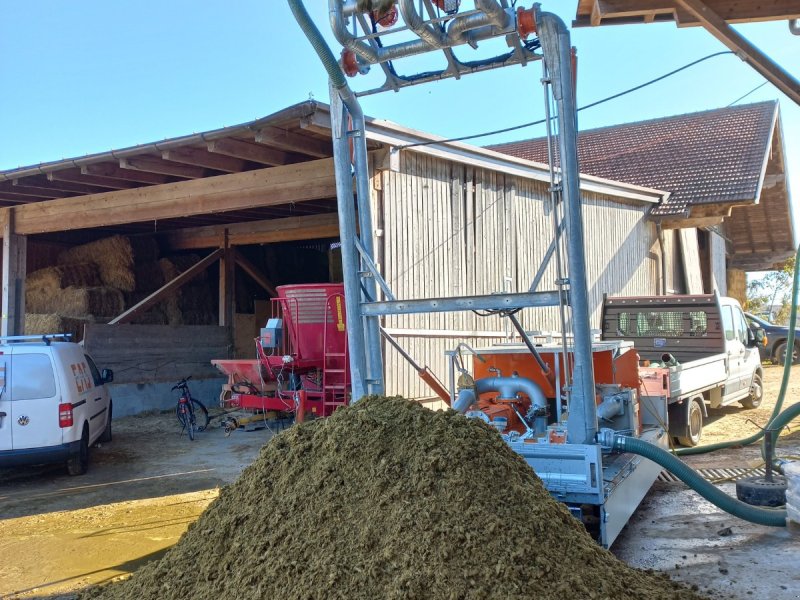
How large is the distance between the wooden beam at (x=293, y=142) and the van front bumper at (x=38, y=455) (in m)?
4.54

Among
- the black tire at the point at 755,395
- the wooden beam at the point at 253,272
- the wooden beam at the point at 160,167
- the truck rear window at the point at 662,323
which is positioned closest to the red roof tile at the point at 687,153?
the black tire at the point at 755,395

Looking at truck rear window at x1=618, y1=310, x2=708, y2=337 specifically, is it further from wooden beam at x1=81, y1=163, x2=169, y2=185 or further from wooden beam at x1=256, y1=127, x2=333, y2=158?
wooden beam at x1=81, y1=163, x2=169, y2=185

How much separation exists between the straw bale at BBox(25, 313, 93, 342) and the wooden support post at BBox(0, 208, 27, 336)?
0.29 meters

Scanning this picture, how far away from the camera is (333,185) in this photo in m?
10.2

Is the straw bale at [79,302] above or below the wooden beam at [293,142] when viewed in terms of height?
below

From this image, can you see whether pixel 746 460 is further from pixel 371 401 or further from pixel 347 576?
pixel 347 576

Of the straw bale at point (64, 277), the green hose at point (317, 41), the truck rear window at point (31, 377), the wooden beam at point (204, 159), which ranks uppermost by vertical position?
the wooden beam at point (204, 159)

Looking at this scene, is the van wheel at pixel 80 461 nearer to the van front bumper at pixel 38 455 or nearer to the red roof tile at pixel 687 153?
the van front bumper at pixel 38 455

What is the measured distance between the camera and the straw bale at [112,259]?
53.4 ft

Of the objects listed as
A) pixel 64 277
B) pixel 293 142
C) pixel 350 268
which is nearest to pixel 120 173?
pixel 293 142

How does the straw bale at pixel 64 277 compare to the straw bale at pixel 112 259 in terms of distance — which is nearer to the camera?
the straw bale at pixel 64 277

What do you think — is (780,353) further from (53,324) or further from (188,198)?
(53,324)

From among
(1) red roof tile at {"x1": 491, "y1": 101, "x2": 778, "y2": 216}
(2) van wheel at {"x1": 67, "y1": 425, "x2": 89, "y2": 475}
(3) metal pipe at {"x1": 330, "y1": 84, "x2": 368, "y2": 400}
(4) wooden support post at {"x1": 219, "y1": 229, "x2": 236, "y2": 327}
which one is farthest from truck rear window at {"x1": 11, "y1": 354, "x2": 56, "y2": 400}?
(1) red roof tile at {"x1": 491, "y1": 101, "x2": 778, "y2": 216}

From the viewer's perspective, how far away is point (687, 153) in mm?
20797
